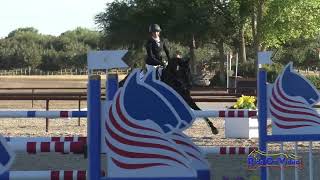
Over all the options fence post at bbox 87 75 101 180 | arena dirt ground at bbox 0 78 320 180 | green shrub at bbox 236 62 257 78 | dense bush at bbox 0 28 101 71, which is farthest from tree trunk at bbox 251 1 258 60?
dense bush at bbox 0 28 101 71

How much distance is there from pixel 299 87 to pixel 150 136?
2154 millimetres

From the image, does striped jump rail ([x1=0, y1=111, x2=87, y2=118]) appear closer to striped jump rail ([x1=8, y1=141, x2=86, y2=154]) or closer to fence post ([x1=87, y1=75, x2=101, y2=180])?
striped jump rail ([x1=8, y1=141, x2=86, y2=154])

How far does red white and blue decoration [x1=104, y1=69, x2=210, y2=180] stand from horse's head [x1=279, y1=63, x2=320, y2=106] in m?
1.92

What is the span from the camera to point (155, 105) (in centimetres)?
387

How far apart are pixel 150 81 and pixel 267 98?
1.98 m

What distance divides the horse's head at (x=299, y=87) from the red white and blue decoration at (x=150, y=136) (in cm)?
192

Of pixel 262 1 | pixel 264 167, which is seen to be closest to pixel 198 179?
pixel 264 167

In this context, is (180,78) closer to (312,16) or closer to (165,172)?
(165,172)

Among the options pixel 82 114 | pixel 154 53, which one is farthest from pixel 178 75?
pixel 82 114

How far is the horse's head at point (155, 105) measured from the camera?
3.86 metres

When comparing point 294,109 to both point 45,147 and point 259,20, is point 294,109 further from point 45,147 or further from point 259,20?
point 259,20

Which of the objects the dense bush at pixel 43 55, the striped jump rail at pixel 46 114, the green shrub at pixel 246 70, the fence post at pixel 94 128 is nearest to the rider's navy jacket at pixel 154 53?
the striped jump rail at pixel 46 114

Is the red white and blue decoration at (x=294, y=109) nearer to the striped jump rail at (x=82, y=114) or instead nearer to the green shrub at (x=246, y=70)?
the striped jump rail at (x=82, y=114)

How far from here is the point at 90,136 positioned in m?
3.98
